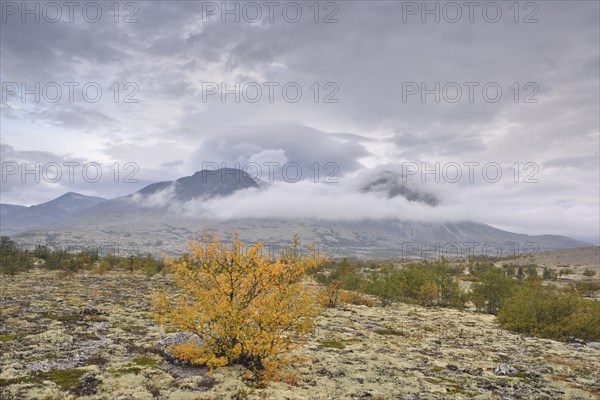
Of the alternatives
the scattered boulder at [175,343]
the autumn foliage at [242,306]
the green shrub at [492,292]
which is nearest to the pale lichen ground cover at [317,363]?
the scattered boulder at [175,343]

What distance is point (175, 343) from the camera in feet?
46.9

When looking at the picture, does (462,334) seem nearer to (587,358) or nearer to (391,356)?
(587,358)

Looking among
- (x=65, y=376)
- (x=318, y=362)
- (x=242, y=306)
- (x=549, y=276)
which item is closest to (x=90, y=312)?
(x=65, y=376)

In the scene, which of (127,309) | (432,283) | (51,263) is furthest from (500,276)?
(51,263)

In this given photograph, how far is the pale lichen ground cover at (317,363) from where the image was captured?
11375 millimetres

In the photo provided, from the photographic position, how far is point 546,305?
2497cm

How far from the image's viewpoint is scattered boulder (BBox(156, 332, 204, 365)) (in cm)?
1375

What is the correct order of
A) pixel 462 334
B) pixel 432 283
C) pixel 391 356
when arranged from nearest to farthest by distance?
pixel 391 356
pixel 462 334
pixel 432 283

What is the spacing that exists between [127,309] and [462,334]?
863 inches

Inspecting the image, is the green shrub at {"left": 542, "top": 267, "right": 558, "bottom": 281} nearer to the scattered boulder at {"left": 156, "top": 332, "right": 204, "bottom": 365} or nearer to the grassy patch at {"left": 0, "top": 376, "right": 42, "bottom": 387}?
the scattered boulder at {"left": 156, "top": 332, "right": 204, "bottom": 365}

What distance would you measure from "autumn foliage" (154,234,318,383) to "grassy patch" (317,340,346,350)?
4.71 m

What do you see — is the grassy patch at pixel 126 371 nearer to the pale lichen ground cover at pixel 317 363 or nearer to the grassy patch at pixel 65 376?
the pale lichen ground cover at pixel 317 363

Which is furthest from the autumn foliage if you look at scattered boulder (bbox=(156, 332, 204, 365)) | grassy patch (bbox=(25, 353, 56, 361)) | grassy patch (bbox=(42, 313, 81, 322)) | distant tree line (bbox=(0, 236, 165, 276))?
distant tree line (bbox=(0, 236, 165, 276))

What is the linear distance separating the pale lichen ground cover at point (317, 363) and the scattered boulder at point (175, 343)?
0.32m
